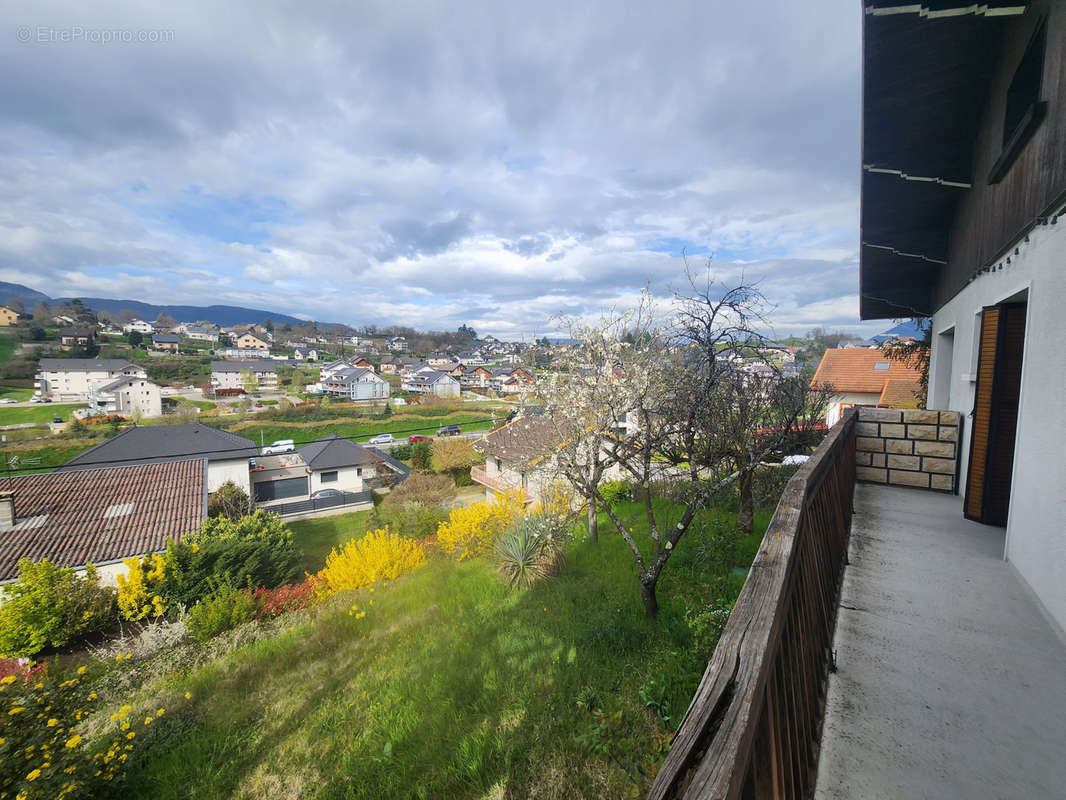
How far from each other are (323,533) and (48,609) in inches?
425

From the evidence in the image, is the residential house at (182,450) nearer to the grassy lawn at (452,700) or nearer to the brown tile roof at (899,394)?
the grassy lawn at (452,700)

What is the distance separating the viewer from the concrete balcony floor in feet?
4.80

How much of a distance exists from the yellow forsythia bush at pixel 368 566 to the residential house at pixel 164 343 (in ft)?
275

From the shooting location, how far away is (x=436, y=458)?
27.5 metres

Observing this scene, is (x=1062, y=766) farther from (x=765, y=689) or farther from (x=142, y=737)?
(x=142, y=737)

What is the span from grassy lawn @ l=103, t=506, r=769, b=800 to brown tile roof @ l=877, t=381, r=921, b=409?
16.8 m

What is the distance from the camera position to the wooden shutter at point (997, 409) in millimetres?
3516

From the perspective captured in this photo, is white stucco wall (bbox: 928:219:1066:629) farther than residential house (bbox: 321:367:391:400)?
No

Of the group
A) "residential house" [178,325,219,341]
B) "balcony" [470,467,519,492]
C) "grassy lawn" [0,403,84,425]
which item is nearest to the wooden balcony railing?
"balcony" [470,467,519,492]

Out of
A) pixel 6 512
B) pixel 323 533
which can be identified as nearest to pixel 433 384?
pixel 323 533

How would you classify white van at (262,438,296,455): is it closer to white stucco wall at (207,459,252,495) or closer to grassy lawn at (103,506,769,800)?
white stucco wall at (207,459,252,495)

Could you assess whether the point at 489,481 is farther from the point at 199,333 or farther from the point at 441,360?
the point at 199,333

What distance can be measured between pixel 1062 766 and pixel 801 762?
3.86ft

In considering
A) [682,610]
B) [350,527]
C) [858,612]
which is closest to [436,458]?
[350,527]
